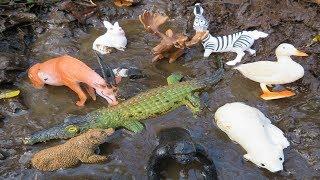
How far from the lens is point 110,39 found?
19.1ft

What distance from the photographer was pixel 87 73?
5031 mm

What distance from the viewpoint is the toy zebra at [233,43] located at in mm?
5613

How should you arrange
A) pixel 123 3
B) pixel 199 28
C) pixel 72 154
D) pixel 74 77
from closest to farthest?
pixel 72 154
pixel 74 77
pixel 199 28
pixel 123 3

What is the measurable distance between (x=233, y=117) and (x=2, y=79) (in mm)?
2524

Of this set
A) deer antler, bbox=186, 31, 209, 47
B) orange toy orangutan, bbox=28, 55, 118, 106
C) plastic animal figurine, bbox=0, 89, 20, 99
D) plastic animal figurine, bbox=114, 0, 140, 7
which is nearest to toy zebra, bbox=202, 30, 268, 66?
deer antler, bbox=186, 31, 209, 47

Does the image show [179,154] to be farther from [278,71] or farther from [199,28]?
[199,28]

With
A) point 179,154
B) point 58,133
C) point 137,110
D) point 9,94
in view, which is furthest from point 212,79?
point 9,94

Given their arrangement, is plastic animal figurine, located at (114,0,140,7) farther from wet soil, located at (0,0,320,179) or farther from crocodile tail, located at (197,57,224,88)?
crocodile tail, located at (197,57,224,88)

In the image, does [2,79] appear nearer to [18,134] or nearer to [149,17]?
[18,134]

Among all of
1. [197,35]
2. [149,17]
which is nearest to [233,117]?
[197,35]

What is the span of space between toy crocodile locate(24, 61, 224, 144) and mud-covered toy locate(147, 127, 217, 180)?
1.92 ft

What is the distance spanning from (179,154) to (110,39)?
2145 mm

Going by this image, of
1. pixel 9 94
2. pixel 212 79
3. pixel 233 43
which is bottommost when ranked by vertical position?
pixel 9 94

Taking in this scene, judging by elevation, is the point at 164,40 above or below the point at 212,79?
above
